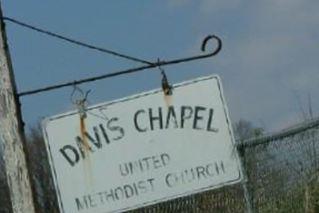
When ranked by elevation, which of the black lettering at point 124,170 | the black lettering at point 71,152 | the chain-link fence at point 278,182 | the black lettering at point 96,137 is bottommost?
the chain-link fence at point 278,182

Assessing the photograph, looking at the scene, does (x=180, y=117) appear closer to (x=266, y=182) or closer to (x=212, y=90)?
(x=212, y=90)

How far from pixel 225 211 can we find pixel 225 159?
5.38 ft

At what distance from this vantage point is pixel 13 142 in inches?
223

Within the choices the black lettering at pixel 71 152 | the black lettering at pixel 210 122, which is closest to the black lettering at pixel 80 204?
the black lettering at pixel 71 152

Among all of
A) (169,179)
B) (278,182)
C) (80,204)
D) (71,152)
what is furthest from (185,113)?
(278,182)

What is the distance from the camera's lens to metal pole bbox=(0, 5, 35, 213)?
564 cm

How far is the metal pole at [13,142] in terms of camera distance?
5.64 meters

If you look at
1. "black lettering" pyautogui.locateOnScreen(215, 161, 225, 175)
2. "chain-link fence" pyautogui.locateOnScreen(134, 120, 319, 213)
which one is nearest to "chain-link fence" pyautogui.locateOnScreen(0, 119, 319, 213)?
"chain-link fence" pyautogui.locateOnScreen(134, 120, 319, 213)

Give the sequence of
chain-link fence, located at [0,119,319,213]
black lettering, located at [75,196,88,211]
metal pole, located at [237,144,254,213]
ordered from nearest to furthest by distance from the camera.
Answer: black lettering, located at [75,196,88,211] < metal pole, located at [237,144,254,213] < chain-link fence, located at [0,119,319,213]

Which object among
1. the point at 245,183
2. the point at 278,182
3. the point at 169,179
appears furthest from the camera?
the point at 278,182

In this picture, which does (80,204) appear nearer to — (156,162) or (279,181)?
(156,162)

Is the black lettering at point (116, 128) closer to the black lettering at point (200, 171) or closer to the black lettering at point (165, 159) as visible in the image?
the black lettering at point (165, 159)

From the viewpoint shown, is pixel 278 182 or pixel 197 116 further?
pixel 278 182

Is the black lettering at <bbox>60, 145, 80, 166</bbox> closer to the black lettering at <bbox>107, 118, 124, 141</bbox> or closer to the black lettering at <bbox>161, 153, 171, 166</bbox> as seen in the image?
the black lettering at <bbox>107, 118, 124, 141</bbox>
